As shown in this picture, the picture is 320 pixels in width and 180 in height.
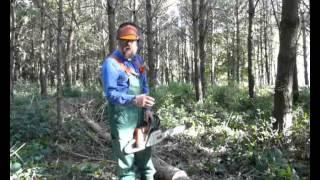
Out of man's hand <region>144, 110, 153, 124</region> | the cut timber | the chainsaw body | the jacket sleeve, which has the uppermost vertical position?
the jacket sleeve

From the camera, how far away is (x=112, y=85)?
14.2 feet

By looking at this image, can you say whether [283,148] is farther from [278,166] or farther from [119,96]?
[119,96]

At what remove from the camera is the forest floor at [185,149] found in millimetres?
6086

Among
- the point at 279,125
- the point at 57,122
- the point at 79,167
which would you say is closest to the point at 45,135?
the point at 57,122

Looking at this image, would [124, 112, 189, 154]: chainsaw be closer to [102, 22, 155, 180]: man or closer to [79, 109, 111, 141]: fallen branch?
[102, 22, 155, 180]: man

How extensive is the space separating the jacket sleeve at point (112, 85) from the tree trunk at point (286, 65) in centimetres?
447

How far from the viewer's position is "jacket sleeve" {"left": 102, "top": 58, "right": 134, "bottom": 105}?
4316 millimetres

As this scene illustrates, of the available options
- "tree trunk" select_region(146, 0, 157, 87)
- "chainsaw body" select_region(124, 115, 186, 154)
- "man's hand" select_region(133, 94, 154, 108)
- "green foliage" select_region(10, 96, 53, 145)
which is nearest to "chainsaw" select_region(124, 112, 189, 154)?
"chainsaw body" select_region(124, 115, 186, 154)

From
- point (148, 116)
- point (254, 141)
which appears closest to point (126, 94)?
point (148, 116)

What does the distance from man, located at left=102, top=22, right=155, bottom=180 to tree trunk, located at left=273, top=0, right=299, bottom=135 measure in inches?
161

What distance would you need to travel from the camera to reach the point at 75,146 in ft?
26.9

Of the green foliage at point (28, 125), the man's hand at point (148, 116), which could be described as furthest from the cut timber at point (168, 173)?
the green foliage at point (28, 125)

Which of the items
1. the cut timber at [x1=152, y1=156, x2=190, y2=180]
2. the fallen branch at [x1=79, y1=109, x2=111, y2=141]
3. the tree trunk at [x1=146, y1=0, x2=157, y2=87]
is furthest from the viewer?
the tree trunk at [x1=146, y1=0, x2=157, y2=87]
